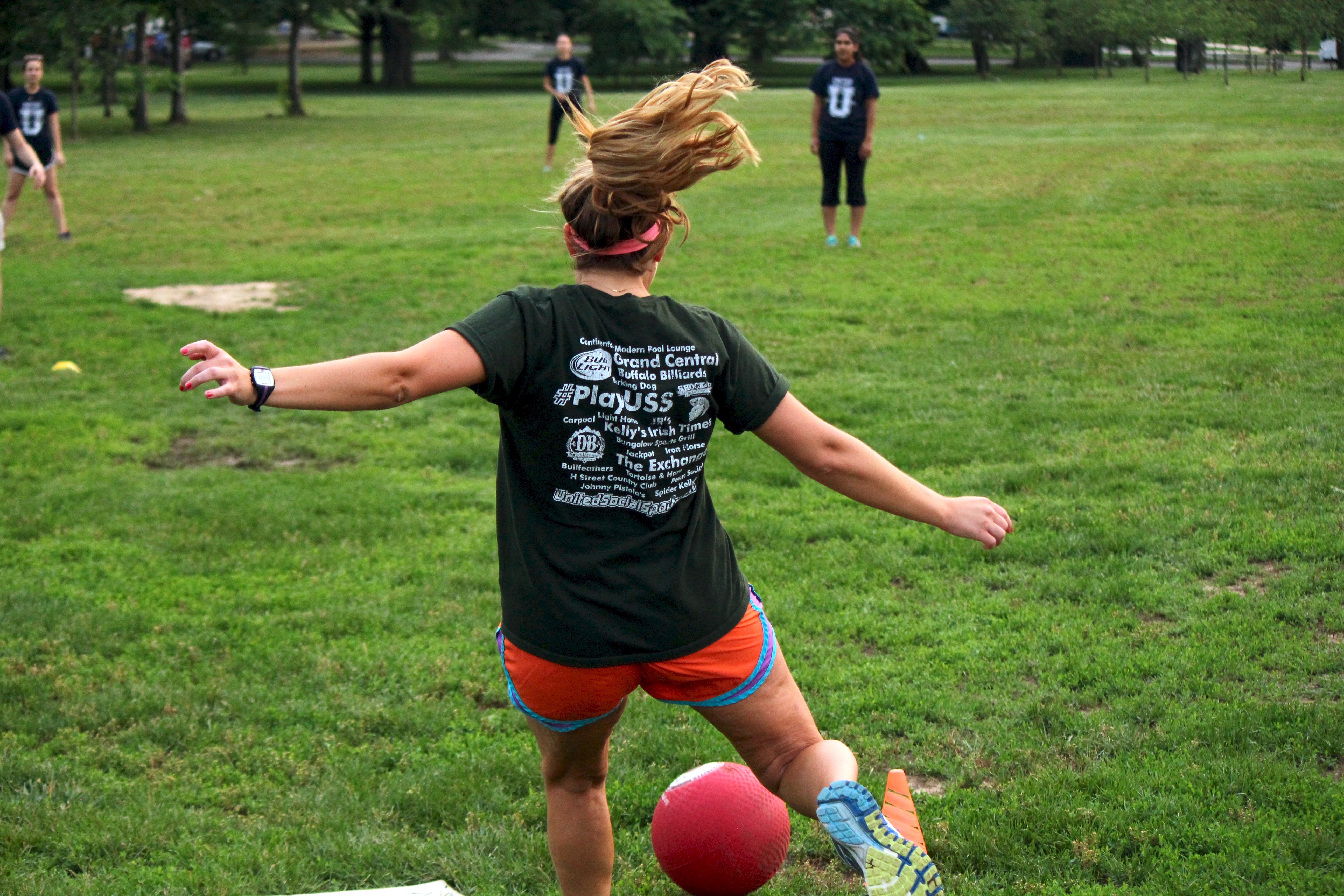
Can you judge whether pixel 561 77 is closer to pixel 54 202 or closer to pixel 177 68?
pixel 54 202

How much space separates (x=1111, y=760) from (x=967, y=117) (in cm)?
2732

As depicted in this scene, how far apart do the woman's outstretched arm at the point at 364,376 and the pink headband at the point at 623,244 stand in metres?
0.38

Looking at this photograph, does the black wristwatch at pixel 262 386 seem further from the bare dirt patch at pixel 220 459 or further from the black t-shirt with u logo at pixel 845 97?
the black t-shirt with u logo at pixel 845 97

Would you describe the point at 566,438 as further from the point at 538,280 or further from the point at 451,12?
the point at 451,12

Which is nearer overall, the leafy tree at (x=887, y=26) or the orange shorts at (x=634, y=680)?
the orange shorts at (x=634, y=680)

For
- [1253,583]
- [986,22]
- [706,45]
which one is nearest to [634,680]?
[1253,583]

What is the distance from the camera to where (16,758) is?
4594 millimetres

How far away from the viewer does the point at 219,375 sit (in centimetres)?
257

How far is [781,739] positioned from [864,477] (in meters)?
0.68

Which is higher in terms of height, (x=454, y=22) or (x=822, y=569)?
(x=454, y=22)

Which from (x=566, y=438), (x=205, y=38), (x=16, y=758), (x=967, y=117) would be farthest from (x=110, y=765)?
(x=205, y=38)

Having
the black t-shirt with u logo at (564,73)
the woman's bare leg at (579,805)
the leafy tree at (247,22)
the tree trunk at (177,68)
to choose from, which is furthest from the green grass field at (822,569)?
the leafy tree at (247,22)

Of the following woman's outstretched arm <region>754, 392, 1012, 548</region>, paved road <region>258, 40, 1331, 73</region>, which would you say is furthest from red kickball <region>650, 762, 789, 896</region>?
paved road <region>258, 40, 1331, 73</region>

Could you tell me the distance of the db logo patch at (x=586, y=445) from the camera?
2898 mm
